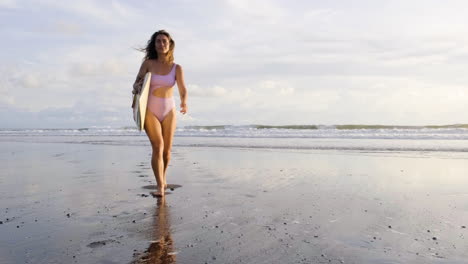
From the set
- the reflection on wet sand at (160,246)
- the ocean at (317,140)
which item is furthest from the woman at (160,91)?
the ocean at (317,140)

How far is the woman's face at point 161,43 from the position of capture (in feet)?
17.9

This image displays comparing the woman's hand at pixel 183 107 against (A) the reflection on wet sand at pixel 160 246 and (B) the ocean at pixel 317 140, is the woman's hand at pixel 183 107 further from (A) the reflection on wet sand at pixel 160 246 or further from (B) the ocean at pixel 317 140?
(B) the ocean at pixel 317 140

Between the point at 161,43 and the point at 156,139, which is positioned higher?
the point at 161,43

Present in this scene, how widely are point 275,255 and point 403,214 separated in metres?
1.96

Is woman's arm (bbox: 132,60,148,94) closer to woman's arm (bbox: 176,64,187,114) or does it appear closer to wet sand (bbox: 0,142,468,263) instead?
woman's arm (bbox: 176,64,187,114)

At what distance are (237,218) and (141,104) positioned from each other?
2226 millimetres

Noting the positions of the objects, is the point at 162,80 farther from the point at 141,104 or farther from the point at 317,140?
the point at 317,140

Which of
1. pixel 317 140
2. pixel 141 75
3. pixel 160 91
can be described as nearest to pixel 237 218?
pixel 160 91

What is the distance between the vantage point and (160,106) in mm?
5566

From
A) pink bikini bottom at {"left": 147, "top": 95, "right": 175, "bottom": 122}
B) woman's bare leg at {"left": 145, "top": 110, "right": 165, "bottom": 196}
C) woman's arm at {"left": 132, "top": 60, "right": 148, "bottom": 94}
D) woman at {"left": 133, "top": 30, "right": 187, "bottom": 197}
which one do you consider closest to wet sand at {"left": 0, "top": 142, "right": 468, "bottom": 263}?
woman's bare leg at {"left": 145, "top": 110, "right": 165, "bottom": 196}

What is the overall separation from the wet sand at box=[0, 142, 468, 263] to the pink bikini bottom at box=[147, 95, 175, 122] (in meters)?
1.10

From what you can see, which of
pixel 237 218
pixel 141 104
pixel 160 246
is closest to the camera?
pixel 160 246

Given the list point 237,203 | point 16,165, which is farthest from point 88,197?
point 16,165

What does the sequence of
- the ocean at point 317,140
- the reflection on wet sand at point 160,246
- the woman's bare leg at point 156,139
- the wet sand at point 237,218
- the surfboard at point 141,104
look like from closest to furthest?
1. the reflection on wet sand at point 160,246
2. the wet sand at point 237,218
3. the surfboard at point 141,104
4. the woman's bare leg at point 156,139
5. the ocean at point 317,140
